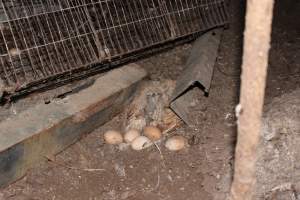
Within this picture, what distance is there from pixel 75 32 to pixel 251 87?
6.39 feet

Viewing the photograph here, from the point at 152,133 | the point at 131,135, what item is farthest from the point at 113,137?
the point at 152,133

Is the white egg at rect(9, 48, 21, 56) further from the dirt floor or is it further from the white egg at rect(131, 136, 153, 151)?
the white egg at rect(131, 136, 153, 151)

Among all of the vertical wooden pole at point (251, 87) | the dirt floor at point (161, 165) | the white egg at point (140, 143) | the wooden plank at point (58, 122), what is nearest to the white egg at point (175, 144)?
the dirt floor at point (161, 165)

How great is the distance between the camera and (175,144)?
318cm

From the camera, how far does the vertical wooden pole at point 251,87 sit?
5.90ft

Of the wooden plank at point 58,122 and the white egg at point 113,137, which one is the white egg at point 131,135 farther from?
the wooden plank at point 58,122

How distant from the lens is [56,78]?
3.42 meters

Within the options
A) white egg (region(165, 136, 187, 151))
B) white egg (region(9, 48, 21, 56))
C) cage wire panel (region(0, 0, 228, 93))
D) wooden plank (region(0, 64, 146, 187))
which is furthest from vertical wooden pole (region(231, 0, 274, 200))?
white egg (region(9, 48, 21, 56))

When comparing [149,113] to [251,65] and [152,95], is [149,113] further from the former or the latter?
[251,65]

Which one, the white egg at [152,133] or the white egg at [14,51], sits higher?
the white egg at [14,51]

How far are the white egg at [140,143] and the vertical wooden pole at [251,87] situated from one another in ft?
3.26

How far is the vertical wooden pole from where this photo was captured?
180cm

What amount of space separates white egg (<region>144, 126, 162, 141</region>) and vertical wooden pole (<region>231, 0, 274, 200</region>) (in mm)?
1027

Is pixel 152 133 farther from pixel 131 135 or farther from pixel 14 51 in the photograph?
pixel 14 51
